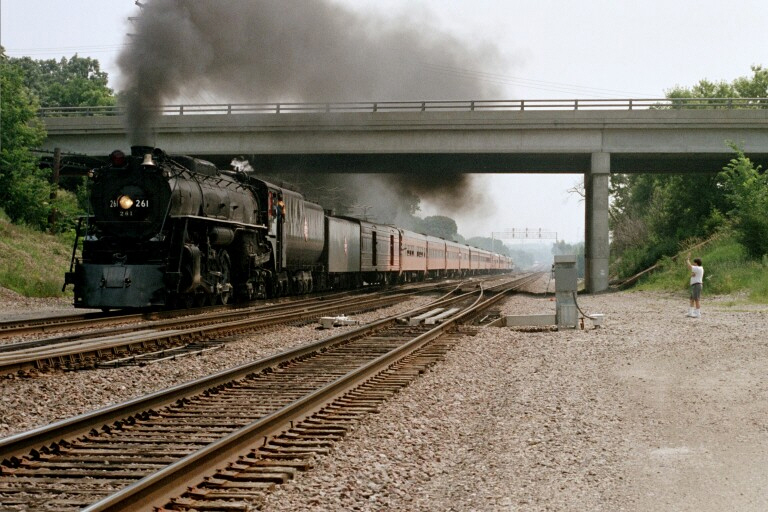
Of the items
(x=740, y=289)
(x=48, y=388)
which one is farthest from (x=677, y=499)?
(x=740, y=289)

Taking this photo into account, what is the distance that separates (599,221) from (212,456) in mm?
30279

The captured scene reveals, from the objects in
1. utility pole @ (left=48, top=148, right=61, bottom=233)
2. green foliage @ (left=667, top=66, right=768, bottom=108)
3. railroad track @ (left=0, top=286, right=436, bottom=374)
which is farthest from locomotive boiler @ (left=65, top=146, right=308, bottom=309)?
A: green foliage @ (left=667, top=66, right=768, bottom=108)

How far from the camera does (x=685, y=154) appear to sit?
33.3m

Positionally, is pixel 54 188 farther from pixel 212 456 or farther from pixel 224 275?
pixel 212 456

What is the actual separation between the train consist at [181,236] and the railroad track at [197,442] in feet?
23.6

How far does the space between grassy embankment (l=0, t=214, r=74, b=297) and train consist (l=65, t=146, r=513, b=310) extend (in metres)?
4.92

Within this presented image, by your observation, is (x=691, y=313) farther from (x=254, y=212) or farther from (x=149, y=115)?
(x=149, y=115)

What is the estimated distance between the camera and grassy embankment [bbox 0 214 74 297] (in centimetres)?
2367

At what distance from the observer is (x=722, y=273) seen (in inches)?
1131

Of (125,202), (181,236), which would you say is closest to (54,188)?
(125,202)

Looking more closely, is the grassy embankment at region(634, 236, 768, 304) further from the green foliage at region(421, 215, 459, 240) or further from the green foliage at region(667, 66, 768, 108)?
the green foliage at region(421, 215, 459, 240)

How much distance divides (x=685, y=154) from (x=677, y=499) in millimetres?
30676

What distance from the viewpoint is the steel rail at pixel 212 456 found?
4516 millimetres

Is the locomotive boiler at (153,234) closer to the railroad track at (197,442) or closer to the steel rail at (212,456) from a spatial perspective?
the railroad track at (197,442)
